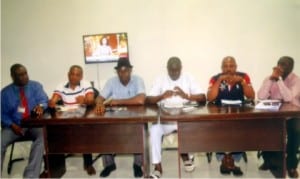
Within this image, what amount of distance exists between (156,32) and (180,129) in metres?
1.65

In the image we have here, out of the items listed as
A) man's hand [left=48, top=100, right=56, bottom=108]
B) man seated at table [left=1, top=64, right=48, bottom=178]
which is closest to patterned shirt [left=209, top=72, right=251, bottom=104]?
man's hand [left=48, top=100, right=56, bottom=108]

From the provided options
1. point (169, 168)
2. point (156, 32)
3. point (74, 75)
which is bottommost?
point (169, 168)

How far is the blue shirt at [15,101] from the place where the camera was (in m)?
3.18

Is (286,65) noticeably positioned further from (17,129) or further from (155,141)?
(17,129)

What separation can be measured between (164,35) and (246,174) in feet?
6.22

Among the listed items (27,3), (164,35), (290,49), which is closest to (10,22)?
(27,3)

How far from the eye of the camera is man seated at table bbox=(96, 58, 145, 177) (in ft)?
10.4

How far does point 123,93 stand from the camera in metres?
3.38

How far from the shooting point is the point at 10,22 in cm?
414

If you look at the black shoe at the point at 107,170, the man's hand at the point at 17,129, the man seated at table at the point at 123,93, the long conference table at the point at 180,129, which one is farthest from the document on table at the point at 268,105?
the man's hand at the point at 17,129

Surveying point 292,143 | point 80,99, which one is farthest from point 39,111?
point 292,143

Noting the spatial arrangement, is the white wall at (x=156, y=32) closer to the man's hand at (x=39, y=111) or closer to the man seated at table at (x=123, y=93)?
the man seated at table at (x=123, y=93)

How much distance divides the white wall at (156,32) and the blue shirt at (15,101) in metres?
0.85

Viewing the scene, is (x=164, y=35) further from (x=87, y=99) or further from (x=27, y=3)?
(x=27, y=3)
